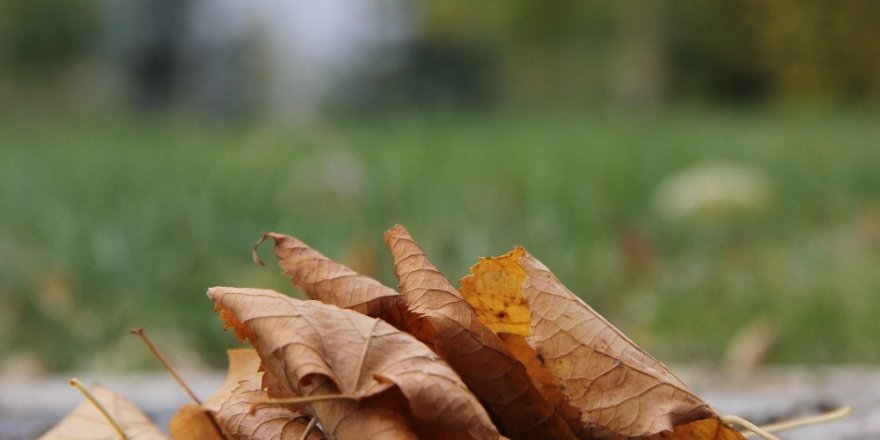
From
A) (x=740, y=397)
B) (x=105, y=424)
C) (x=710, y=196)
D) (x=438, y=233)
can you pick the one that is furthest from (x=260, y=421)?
(x=710, y=196)

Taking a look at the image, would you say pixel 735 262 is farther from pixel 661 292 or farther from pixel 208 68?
pixel 208 68

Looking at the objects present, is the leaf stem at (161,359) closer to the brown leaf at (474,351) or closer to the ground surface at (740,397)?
the brown leaf at (474,351)

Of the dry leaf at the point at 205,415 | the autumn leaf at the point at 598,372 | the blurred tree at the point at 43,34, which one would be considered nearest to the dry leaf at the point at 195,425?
the dry leaf at the point at 205,415

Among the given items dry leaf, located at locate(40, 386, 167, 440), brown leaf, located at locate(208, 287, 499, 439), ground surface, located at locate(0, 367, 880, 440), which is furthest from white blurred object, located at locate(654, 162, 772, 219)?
brown leaf, located at locate(208, 287, 499, 439)

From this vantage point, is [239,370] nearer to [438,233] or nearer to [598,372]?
[598,372]

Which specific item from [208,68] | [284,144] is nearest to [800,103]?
[284,144]

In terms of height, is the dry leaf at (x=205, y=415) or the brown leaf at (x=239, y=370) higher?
the brown leaf at (x=239, y=370)
